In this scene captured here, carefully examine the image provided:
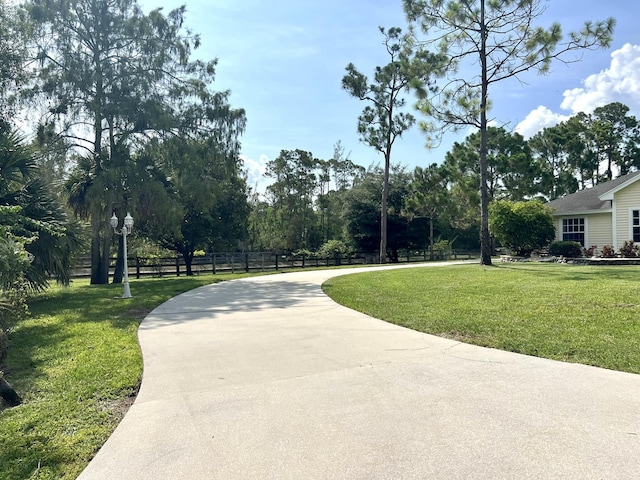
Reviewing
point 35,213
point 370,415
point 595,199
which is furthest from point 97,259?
point 595,199

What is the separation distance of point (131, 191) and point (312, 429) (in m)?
15.6

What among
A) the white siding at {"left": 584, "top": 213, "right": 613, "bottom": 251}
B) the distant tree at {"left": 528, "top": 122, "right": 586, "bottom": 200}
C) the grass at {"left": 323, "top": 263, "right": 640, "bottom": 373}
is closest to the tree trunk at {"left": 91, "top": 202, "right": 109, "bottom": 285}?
the grass at {"left": 323, "top": 263, "right": 640, "bottom": 373}

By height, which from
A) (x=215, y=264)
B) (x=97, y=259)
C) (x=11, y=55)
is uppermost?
(x=11, y=55)

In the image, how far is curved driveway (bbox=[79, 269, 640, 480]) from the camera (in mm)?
2691

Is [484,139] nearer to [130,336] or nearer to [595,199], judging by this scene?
[595,199]

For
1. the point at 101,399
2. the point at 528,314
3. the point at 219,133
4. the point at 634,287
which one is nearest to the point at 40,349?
the point at 101,399

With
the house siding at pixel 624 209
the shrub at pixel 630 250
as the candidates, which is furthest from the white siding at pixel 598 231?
the shrub at pixel 630 250

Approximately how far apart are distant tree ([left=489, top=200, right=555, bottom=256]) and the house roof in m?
1.61

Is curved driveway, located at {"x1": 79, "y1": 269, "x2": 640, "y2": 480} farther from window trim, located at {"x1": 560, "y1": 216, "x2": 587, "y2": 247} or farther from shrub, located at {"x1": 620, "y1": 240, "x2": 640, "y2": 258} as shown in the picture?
window trim, located at {"x1": 560, "y1": 216, "x2": 587, "y2": 247}

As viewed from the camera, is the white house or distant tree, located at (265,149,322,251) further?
distant tree, located at (265,149,322,251)

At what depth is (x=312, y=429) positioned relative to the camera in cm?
323

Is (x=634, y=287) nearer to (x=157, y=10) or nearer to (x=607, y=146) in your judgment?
(x=157, y=10)

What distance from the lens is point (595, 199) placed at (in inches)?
854

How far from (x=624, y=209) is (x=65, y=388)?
72.5 feet
